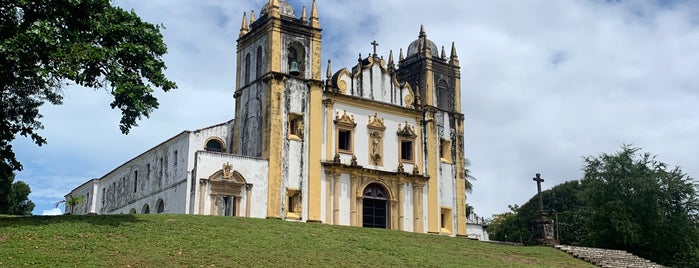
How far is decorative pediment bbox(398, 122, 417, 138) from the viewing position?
39.4 meters

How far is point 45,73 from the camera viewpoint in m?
21.4

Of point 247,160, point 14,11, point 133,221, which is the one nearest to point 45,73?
point 14,11

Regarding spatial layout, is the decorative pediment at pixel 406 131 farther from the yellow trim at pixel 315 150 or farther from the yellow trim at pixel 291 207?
the yellow trim at pixel 291 207

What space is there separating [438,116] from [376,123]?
453cm

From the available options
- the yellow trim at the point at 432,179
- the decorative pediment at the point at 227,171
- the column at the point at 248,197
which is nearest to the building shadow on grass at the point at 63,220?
the decorative pediment at the point at 227,171

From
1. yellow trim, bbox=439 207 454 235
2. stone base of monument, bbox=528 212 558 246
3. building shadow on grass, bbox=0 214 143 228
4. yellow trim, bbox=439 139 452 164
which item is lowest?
building shadow on grass, bbox=0 214 143 228

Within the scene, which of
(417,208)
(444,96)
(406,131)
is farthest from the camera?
(444,96)

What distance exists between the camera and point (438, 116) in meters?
41.6

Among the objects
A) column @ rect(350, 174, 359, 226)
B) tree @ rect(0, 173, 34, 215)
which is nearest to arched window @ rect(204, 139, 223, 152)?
column @ rect(350, 174, 359, 226)

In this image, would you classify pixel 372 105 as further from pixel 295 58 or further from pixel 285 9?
pixel 285 9

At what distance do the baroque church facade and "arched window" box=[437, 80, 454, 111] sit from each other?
0.05m

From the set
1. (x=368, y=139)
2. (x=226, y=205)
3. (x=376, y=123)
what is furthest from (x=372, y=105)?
(x=226, y=205)

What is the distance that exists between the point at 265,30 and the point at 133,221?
14.4 meters

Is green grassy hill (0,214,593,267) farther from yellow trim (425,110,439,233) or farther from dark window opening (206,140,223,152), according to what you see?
dark window opening (206,140,223,152)
